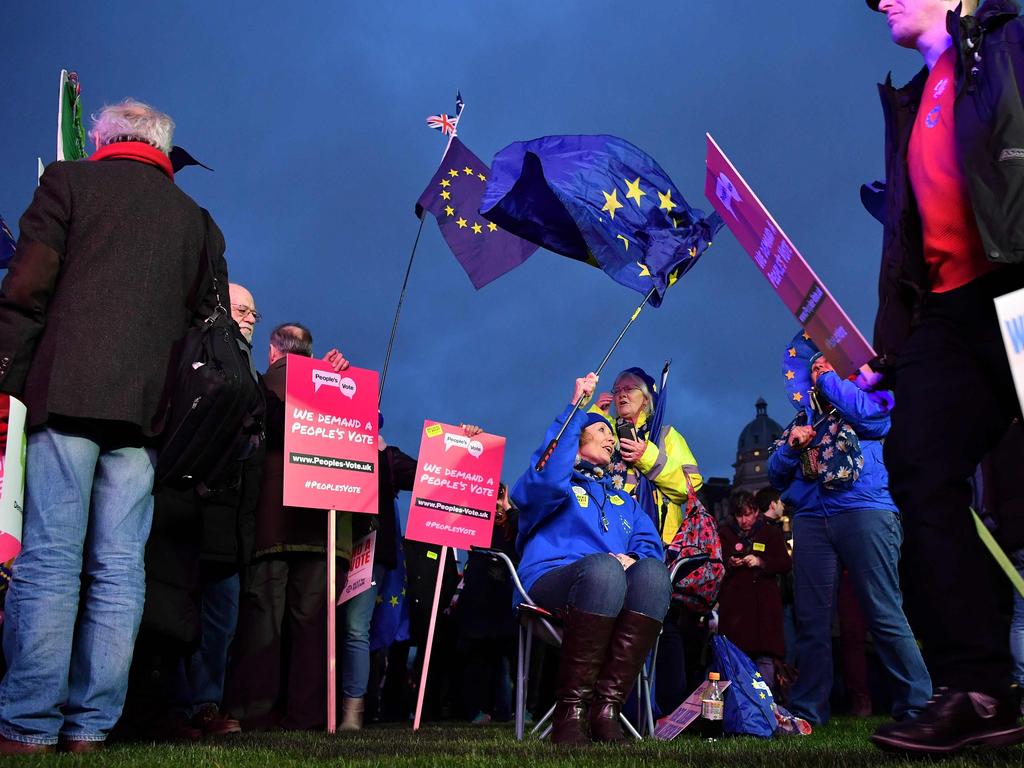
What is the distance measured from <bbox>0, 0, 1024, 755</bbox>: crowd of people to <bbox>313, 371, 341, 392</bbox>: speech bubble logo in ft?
0.74

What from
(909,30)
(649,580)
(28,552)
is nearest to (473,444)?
(649,580)

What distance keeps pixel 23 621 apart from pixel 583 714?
97.1 inches

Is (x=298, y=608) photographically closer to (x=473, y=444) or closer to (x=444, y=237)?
(x=473, y=444)

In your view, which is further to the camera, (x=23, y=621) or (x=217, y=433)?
(x=217, y=433)

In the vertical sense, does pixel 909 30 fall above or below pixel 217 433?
above

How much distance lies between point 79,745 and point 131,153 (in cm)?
228

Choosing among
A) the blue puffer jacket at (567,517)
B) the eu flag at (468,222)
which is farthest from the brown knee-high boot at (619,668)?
the eu flag at (468,222)

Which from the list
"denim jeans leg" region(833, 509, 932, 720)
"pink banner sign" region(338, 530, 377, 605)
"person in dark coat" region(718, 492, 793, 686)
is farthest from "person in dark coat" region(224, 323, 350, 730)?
"person in dark coat" region(718, 492, 793, 686)

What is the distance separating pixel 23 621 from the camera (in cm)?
342

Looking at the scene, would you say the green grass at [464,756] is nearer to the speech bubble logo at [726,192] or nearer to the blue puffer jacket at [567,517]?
the blue puffer jacket at [567,517]

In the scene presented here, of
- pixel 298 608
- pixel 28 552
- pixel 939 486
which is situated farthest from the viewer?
pixel 298 608

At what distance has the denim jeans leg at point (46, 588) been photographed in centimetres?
335

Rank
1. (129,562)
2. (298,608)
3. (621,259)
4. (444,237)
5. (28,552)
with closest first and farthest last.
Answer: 1. (28,552)
2. (129,562)
3. (298,608)
4. (621,259)
5. (444,237)

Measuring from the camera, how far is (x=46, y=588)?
11.3 feet
